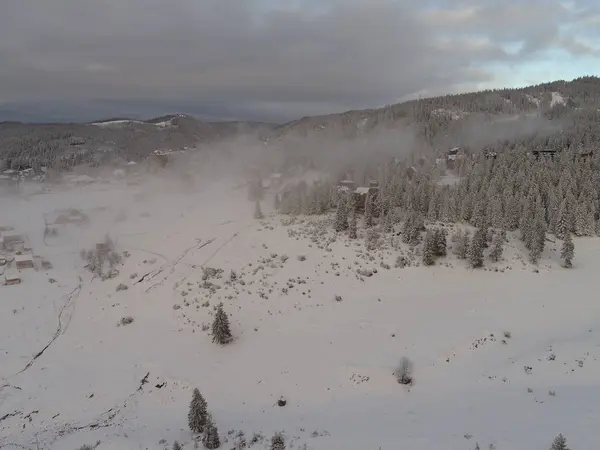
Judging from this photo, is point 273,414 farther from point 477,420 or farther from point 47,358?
point 47,358

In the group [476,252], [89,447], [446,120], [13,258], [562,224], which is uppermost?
[446,120]

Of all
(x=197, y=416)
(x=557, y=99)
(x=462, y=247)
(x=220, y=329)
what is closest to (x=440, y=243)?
(x=462, y=247)

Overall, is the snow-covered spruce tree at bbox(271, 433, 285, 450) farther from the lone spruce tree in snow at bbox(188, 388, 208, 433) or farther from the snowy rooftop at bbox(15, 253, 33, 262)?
the snowy rooftop at bbox(15, 253, 33, 262)

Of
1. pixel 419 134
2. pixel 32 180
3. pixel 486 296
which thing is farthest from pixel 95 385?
pixel 419 134

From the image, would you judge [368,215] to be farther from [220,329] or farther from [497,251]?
[220,329]

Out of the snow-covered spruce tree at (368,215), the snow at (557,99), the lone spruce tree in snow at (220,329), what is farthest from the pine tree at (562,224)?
the snow at (557,99)
